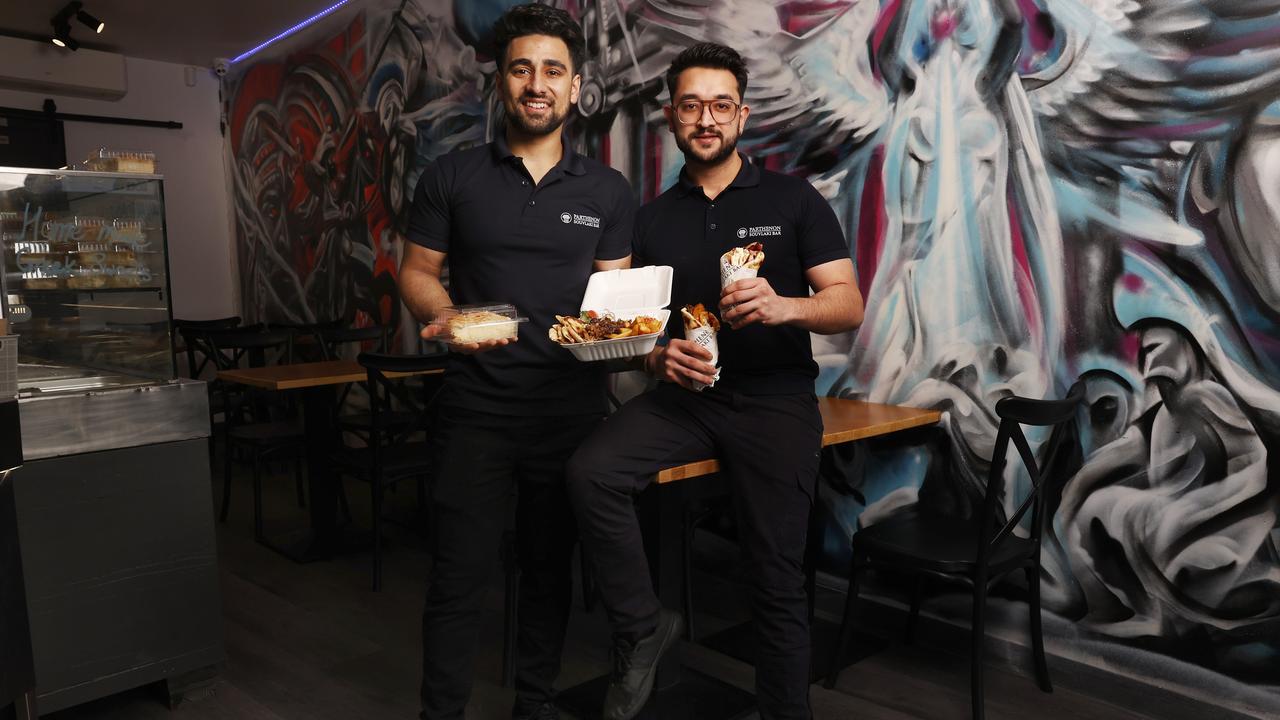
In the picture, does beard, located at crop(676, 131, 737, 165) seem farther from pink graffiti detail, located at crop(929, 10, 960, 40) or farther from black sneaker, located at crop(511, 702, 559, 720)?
black sneaker, located at crop(511, 702, 559, 720)

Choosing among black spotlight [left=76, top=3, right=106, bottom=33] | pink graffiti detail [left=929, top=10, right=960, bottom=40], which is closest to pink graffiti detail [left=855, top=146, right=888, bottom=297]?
pink graffiti detail [left=929, top=10, right=960, bottom=40]

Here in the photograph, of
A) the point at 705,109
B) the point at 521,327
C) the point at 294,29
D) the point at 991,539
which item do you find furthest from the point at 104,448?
the point at 294,29

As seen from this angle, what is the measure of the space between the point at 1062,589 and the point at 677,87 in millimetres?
1786

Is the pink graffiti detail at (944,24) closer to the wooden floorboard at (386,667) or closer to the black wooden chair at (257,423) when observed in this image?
the wooden floorboard at (386,667)

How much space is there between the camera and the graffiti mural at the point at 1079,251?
81.9 inches

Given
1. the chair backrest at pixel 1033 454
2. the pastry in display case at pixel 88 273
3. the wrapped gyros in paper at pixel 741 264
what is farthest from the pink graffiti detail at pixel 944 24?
the pastry in display case at pixel 88 273

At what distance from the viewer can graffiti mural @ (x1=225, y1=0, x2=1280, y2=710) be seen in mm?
2080

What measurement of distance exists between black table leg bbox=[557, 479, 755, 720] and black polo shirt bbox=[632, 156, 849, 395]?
1.17 ft

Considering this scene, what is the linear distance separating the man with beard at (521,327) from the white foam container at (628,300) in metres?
0.07

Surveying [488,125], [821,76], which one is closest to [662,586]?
[821,76]

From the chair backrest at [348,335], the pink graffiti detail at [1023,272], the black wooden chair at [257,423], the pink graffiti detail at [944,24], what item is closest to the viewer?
the pink graffiti detail at [1023,272]

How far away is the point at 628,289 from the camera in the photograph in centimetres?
189

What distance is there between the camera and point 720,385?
2.05m

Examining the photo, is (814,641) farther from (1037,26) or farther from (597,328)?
(1037,26)
